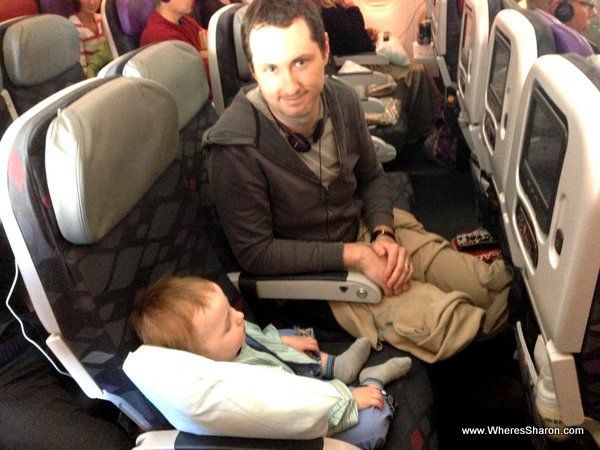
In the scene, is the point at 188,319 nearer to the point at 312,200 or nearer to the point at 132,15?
the point at 312,200

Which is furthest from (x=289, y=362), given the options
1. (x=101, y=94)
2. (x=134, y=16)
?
(x=134, y=16)

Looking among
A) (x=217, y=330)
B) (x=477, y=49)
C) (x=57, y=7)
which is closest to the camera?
(x=217, y=330)

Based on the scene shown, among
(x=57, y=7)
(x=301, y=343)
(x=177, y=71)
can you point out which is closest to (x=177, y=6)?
(x=57, y=7)

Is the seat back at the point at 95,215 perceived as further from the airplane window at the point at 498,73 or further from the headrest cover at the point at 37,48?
the headrest cover at the point at 37,48

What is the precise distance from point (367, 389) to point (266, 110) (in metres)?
0.68

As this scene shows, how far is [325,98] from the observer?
1434 millimetres

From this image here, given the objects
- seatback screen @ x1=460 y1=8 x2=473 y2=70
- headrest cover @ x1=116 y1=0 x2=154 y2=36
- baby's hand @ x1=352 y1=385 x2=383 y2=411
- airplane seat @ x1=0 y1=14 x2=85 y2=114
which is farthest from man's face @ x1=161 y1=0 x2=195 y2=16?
baby's hand @ x1=352 y1=385 x2=383 y2=411

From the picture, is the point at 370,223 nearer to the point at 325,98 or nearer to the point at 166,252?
the point at 325,98

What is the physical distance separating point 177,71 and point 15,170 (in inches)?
26.2

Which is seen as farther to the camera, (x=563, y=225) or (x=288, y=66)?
(x=288, y=66)

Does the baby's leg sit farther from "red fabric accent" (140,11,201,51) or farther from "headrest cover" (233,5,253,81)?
"red fabric accent" (140,11,201,51)

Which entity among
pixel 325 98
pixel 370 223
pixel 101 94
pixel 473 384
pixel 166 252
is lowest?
pixel 473 384

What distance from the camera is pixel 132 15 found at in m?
2.86

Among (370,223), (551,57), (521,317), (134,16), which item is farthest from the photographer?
(134,16)
